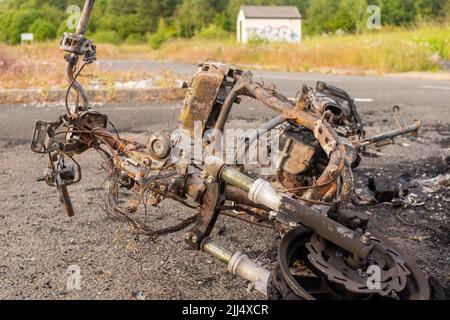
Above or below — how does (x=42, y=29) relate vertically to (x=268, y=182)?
above

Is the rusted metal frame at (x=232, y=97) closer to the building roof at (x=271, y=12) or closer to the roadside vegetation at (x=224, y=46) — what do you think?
the roadside vegetation at (x=224, y=46)

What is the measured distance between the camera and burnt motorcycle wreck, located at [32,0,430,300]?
2.19 meters

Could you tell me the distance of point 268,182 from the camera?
3.04 meters

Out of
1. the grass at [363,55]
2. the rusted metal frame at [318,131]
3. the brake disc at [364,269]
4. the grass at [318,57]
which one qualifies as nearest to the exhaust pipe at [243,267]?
the brake disc at [364,269]

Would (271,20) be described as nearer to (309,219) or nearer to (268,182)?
(268,182)

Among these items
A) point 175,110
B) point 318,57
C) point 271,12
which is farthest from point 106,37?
point 271,12

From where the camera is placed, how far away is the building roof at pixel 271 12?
212ft

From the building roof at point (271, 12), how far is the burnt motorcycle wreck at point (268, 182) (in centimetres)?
6267

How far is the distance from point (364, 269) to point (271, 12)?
222 ft

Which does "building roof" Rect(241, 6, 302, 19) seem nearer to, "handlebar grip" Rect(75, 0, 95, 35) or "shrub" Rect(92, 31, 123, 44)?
"shrub" Rect(92, 31, 123, 44)

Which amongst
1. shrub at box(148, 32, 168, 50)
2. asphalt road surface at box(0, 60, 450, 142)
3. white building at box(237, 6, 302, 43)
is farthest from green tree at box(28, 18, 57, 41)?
white building at box(237, 6, 302, 43)

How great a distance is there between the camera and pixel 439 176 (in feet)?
16.0
